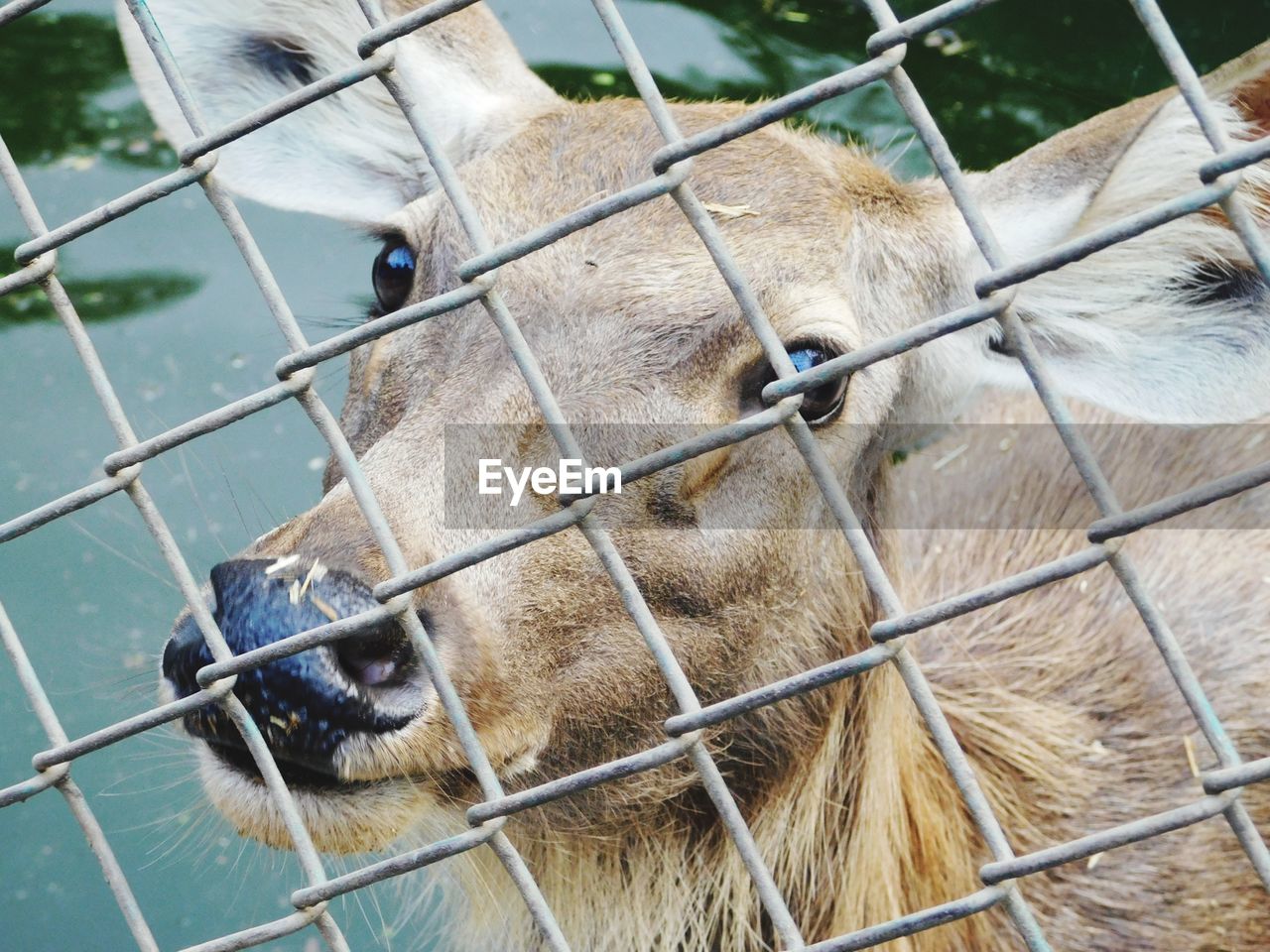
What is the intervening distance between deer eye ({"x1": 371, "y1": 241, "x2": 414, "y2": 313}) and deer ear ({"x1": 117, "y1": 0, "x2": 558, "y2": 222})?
42 cm

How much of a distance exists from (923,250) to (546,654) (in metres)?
1.29

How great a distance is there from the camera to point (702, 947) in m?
3.06

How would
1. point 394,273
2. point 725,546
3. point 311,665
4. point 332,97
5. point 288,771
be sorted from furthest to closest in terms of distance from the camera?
1. point 332,97
2. point 394,273
3. point 725,546
4. point 288,771
5. point 311,665

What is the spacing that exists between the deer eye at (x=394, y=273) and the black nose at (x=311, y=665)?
1039mm

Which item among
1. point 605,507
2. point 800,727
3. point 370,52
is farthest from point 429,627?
point 800,727

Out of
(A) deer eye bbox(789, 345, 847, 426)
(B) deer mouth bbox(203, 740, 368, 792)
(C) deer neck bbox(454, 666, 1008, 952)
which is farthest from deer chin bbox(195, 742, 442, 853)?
(A) deer eye bbox(789, 345, 847, 426)

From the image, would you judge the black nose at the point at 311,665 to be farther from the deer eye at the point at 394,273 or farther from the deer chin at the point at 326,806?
the deer eye at the point at 394,273

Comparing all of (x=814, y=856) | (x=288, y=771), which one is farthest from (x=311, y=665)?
(x=814, y=856)

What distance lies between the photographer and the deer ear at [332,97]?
3334 mm

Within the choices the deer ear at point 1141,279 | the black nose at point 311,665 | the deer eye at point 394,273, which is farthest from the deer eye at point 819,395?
the black nose at point 311,665

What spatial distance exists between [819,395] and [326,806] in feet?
4.08

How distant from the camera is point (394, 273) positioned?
3029 mm

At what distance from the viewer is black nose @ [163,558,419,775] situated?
6.70ft

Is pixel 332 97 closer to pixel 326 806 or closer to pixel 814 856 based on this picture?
pixel 326 806
